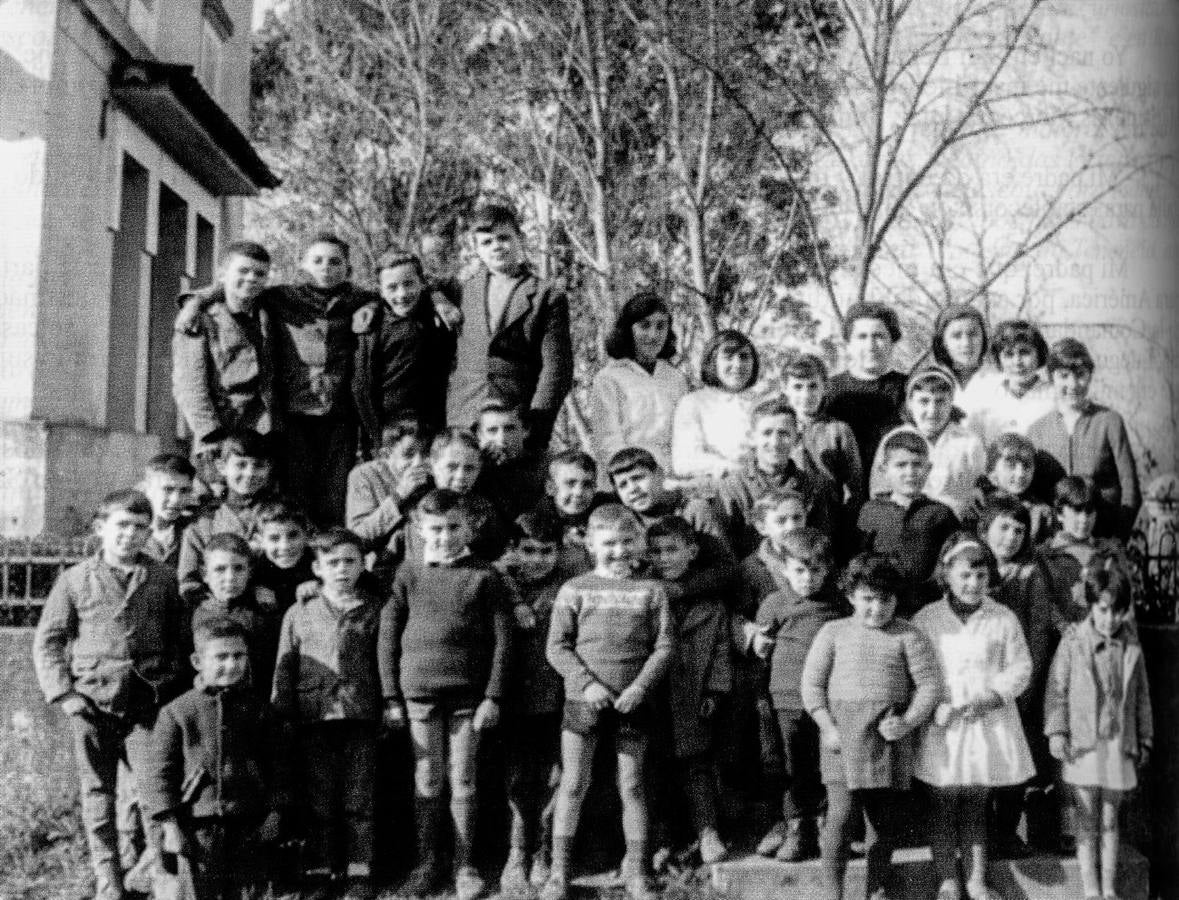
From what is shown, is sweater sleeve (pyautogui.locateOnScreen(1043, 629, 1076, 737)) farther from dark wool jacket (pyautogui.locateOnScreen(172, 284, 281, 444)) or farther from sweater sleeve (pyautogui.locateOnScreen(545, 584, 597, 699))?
dark wool jacket (pyautogui.locateOnScreen(172, 284, 281, 444))

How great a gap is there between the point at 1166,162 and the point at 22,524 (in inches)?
344

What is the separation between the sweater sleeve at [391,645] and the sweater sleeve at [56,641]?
1.09m

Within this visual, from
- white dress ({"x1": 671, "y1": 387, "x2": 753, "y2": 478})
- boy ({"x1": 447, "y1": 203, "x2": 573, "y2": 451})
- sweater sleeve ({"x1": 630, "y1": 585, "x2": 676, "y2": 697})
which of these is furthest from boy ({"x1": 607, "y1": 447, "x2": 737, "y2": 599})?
boy ({"x1": 447, "y1": 203, "x2": 573, "y2": 451})

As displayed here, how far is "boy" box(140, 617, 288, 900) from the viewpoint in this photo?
4504 millimetres

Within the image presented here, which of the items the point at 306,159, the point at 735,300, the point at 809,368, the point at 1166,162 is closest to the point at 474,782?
the point at 809,368

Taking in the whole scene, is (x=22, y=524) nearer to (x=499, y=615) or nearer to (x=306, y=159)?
(x=499, y=615)

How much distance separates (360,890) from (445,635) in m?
0.94

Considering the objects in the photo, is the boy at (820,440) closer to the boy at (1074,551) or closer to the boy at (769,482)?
the boy at (769,482)

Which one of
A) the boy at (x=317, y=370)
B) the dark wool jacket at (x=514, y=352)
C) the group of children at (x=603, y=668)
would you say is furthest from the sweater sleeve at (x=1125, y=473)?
the boy at (x=317, y=370)

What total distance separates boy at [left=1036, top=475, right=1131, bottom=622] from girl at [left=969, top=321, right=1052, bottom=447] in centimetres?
51

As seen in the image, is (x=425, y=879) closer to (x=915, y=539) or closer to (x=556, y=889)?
(x=556, y=889)

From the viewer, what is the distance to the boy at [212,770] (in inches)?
177

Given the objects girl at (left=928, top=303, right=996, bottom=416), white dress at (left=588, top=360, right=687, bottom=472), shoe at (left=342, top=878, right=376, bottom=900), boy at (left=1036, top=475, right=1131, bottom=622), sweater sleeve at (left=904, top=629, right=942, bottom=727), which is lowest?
shoe at (left=342, top=878, right=376, bottom=900)

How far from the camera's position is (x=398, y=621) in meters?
4.85
